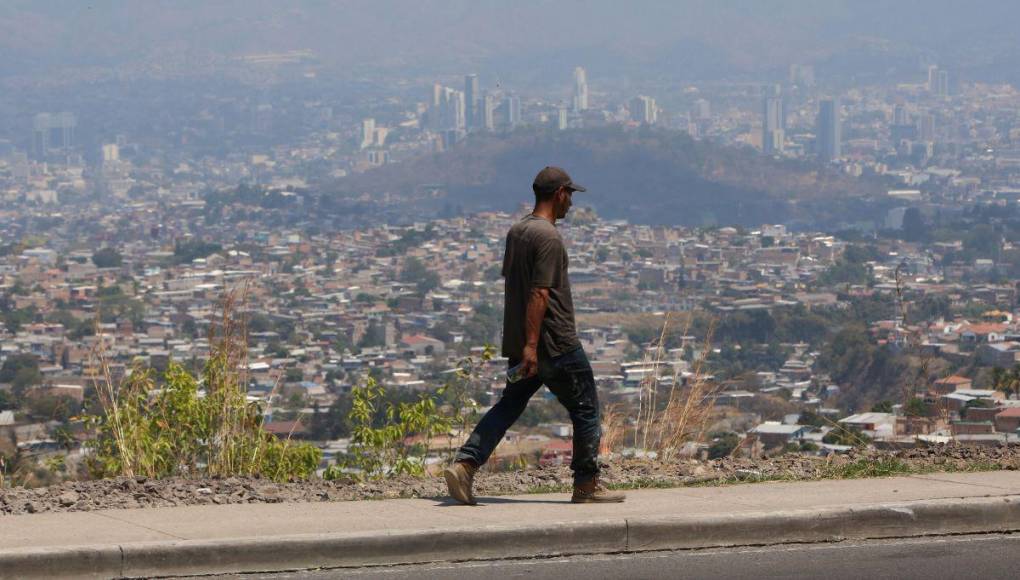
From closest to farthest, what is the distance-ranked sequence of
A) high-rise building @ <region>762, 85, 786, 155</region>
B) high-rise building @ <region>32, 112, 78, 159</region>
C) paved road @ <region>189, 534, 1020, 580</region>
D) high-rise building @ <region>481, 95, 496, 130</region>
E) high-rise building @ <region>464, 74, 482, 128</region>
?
paved road @ <region>189, 534, 1020, 580</region>, high-rise building @ <region>762, 85, 786, 155</region>, high-rise building @ <region>481, 95, 496, 130</region>, high-rise building @ <region>464, 74, 482, 128</region>, high-rise building @ <region>32, 112, 78, 159</region>

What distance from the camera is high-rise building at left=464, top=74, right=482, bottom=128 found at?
152250 millimetres

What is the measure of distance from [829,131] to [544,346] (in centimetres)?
14307

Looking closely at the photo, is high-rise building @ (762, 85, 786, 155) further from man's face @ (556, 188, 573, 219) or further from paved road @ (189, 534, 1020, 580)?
paved road @ (189, 534, 1020, 580)

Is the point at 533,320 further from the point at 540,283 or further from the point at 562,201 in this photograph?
the point at 562,201

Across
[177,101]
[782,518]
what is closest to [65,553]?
[782,518]

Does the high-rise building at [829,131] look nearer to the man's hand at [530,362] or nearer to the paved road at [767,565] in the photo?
the man's hand at [530,362]

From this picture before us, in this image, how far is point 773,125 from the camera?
15050 centimetres

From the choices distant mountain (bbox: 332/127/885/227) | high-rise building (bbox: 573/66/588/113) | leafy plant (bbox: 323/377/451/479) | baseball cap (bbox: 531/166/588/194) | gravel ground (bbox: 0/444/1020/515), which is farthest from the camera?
high-rise building (bbox: 573/66/588/113)

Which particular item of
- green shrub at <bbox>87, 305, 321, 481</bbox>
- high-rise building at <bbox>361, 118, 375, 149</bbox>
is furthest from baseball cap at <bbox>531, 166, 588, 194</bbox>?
high-rise building at <bbox>361, 118, 375, 149</bbox>

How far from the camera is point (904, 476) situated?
25.2 feet

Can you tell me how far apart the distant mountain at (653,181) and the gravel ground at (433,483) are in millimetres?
98473

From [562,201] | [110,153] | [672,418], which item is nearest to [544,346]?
[562,201]

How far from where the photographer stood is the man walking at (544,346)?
670cm

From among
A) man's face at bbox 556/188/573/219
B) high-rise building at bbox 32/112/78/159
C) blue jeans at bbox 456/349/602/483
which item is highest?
man's face at bbox 556/188/573/219
